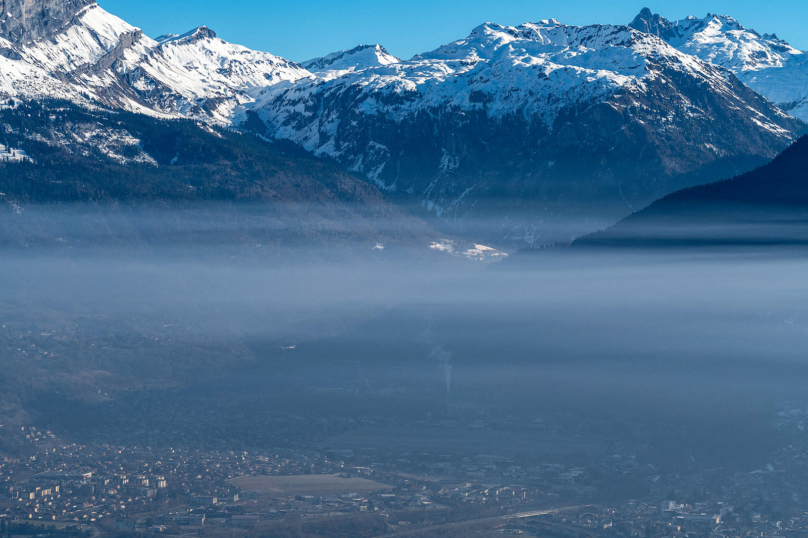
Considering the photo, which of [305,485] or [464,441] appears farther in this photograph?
[464,441]

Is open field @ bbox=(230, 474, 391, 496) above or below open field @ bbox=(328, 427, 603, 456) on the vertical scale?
below

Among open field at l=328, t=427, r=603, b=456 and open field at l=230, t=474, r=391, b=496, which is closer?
open field at l=230, t=474, r=391, b=496

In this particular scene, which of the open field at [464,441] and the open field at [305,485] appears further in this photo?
the open field at [464,441]

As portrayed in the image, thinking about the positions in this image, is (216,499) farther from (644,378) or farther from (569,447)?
(644,378)

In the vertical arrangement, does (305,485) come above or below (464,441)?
below

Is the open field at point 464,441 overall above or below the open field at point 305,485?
above

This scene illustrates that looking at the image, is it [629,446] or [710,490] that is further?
[629,446]

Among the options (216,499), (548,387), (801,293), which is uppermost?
(801,293)

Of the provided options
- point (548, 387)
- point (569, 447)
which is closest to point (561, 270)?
point (548, 387)
